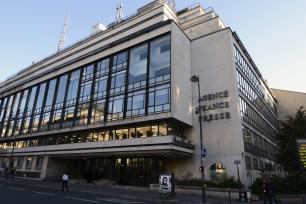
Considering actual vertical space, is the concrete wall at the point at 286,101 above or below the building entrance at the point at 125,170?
above

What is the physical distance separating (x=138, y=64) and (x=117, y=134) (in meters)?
9.14

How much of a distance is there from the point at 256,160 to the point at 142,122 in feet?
50.5

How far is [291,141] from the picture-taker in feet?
104

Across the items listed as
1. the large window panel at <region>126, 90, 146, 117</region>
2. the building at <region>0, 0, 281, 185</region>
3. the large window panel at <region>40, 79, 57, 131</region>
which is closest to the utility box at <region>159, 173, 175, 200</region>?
the building at <region>0, 0, 281, 185</region>

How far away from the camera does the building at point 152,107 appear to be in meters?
29.3

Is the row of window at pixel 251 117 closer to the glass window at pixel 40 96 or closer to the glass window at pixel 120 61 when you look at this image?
the glass window at pixel 120 61

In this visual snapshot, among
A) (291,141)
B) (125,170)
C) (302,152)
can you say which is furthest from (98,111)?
(302,152)

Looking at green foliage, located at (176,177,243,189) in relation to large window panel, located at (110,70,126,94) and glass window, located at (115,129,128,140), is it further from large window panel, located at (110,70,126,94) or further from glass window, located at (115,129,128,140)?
large window panel, located at (110,70,126,94)

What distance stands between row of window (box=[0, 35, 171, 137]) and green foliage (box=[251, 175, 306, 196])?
449 inches

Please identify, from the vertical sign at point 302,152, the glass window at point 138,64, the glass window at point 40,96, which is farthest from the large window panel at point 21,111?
the vertical sign at point 302,152

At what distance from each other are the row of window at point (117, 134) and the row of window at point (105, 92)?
59.5 inches

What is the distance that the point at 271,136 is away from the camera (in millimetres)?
48406

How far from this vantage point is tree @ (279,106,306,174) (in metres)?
31.3

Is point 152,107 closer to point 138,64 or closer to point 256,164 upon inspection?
point 138,64
